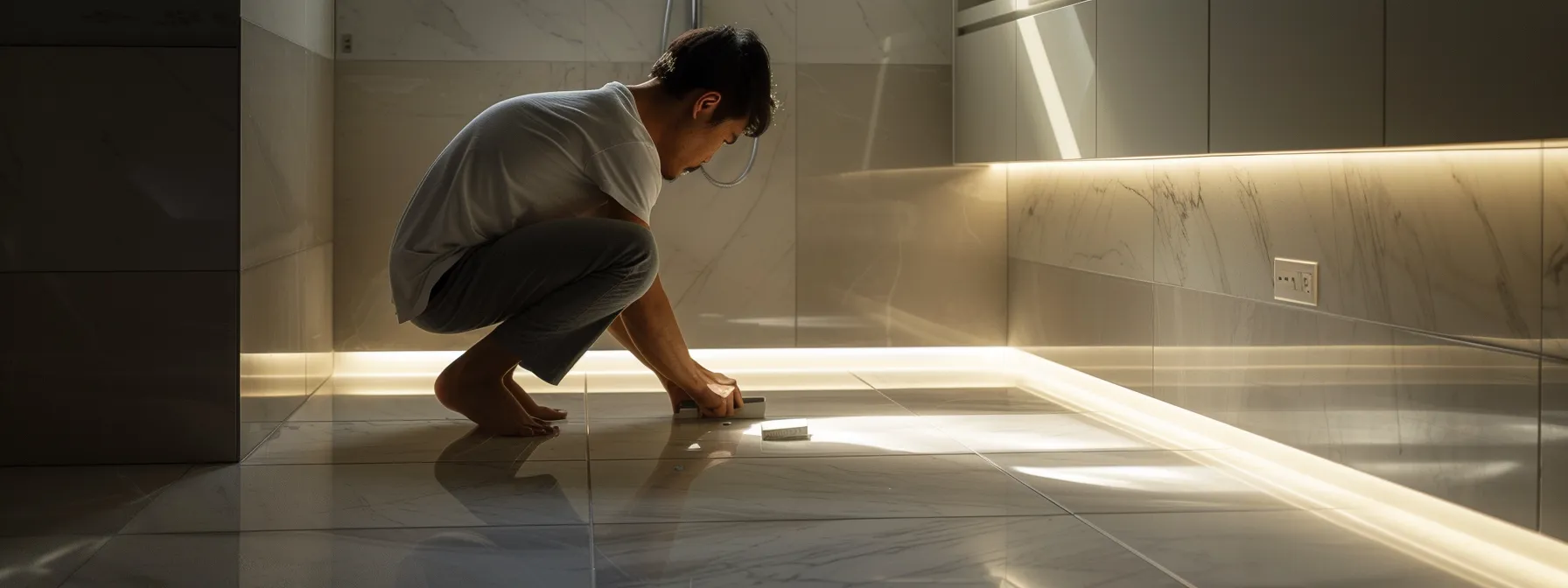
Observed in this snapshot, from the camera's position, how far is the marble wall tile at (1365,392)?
2037 millimetres

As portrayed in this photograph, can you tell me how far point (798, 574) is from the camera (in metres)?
1.82

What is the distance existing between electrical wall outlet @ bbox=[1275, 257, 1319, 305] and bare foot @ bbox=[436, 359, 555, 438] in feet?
4.83

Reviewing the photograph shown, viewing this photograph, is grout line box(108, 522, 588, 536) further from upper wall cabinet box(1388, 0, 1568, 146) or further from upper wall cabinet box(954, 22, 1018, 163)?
upper wall cabinet box(954, 22, 1018, 163)

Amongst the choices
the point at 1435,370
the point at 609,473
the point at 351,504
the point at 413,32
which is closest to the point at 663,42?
the point at 413,32

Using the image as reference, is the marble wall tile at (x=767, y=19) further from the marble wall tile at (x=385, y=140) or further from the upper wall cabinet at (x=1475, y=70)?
the upper wall cabinet at (x=1475, y=70)

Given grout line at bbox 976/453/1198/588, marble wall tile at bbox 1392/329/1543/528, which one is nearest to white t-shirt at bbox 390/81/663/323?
grout line at bbox 976/453/1198/588

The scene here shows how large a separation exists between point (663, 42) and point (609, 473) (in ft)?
5.99

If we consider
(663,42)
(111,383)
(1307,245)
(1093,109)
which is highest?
(663,42)

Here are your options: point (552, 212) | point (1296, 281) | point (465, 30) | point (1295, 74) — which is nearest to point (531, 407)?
point (552, 212)

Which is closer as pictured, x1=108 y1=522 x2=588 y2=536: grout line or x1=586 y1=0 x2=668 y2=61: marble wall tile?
x1=108 y1=522 x2=588 y2=536: grout line

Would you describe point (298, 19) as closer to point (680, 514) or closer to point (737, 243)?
point (737, 243)

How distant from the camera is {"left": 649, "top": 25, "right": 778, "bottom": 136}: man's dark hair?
2.79m

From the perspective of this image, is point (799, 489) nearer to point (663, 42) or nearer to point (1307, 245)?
point (1307, 245)

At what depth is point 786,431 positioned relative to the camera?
2.85m
